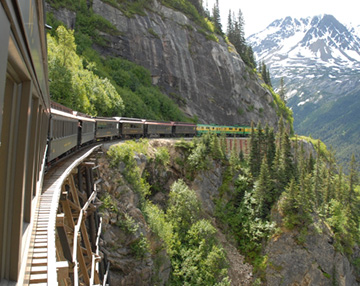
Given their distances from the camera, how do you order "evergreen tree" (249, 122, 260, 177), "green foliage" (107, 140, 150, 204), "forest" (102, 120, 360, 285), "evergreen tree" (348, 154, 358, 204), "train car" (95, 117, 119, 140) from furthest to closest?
1. "evergreen tree" (348, 154, 358, 204)
2. "evergreen tree" (249, 122, 260, 177)
3. "train car" (95, 117, 119, 140)
4. "forest" (102, 120, 360, 285)
5. "green foliage" (107, 140, 150, 204)

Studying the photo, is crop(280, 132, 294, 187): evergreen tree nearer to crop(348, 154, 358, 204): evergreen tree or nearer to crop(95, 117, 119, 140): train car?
crop(348, 154, 358, 204): evergreen tree

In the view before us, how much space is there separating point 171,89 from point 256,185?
29.3m

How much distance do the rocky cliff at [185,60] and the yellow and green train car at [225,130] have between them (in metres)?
7.37

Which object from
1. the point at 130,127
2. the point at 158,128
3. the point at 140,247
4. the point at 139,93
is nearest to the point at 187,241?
the point at 140,247

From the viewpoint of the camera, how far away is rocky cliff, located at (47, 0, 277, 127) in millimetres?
56625

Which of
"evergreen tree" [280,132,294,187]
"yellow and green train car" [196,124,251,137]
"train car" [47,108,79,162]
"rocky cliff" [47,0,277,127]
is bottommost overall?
"evergreen tree" [280,132,294,187]

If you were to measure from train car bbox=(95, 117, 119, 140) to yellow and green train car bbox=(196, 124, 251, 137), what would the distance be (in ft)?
71.4

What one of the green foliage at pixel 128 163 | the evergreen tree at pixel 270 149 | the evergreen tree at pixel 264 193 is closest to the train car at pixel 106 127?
the green foliage at pixel 128 163

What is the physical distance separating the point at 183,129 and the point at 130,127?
14168 millimetres

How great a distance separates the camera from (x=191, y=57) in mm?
64250

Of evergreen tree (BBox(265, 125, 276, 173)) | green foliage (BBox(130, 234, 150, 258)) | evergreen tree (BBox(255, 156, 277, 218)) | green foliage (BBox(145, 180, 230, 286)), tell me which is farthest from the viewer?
evergreen tree (BBox(265, 125, 276, 173))

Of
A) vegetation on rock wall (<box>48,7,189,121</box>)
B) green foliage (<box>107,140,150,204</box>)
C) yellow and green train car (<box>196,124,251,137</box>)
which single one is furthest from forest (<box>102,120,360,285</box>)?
vegetation on rock wall (<box>48,7,189,121</box>)

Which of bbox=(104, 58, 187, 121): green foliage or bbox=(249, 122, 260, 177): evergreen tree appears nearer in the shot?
bbox=(249, 122, 260, 177): evergreen tree

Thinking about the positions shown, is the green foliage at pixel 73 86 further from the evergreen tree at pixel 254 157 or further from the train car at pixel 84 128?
the evergreen tree at pixel 254 157
